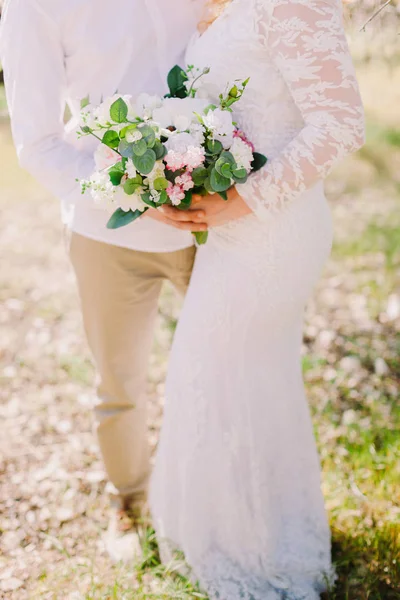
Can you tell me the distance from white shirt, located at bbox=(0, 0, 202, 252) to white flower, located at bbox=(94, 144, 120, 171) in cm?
30

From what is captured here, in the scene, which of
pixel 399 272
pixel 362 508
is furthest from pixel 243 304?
pixel 399 272

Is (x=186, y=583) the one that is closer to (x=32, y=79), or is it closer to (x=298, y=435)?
(x=298, y=435)

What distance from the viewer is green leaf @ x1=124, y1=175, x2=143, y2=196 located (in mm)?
1889

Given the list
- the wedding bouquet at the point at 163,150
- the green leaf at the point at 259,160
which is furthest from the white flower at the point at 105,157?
the green leaf at the point at 259,160

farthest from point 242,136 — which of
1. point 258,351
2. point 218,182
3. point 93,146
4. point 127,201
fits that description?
point 258,351

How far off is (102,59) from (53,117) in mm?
253

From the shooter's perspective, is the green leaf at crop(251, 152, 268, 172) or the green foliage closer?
the green foliage

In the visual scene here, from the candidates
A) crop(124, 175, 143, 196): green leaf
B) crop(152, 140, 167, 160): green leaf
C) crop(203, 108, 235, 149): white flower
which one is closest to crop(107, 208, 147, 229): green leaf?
crop(124, 175, 143, 196): green leaf

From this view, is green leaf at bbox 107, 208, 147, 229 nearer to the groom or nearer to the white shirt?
the groom

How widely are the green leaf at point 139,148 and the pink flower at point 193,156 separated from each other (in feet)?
0.39

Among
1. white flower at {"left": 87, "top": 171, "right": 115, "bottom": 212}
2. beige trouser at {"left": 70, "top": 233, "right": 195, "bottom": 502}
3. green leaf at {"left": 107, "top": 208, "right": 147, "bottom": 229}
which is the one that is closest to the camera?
white flower at {"left": 87, "top": 171, "right": 115, "bottom": 212}

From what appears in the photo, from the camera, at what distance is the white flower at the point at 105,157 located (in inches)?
76.1

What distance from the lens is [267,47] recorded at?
6.42ft

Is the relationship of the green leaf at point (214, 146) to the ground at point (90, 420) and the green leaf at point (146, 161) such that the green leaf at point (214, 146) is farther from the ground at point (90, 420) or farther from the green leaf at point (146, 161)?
the ground at point (90, 420)
